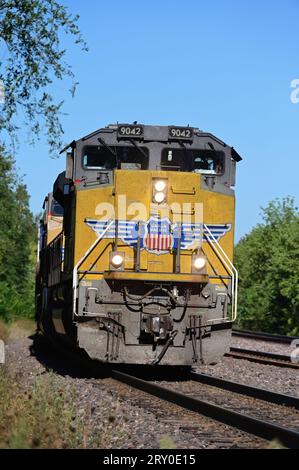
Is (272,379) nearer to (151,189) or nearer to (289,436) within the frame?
(151,189)

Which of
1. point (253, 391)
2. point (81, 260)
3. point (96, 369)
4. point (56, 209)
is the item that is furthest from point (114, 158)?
point (56, 209)

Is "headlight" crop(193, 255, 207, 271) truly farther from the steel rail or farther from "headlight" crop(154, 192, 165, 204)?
the steel rail

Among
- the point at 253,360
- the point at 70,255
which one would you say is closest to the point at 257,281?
the point at 253,360

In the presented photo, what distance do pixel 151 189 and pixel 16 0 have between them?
5327 mm

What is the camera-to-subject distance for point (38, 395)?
9.34 metres

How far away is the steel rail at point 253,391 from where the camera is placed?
11.1 meters

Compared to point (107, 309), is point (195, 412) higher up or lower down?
lower down

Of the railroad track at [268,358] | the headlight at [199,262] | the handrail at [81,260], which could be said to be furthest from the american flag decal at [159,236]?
the railroad track at [268,358]

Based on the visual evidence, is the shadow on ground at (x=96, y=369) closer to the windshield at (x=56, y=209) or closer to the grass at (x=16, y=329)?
the windshield at (x=56, y=209)

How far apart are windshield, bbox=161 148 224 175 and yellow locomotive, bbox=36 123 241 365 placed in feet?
0.22

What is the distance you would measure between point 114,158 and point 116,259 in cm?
197

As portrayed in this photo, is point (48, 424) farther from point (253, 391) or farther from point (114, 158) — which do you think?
point (114, 158)

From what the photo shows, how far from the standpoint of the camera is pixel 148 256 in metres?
13.6

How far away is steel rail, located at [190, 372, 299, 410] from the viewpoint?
11133mm
